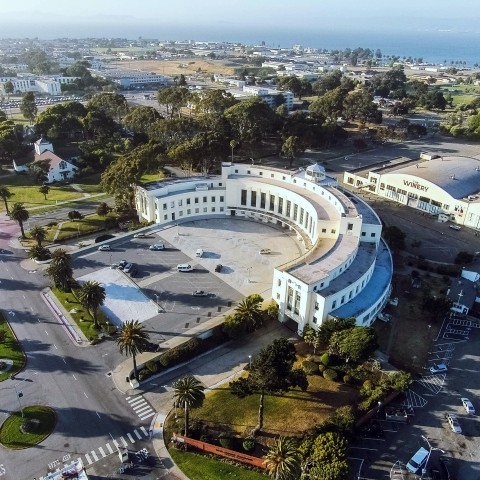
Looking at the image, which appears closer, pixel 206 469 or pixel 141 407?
pixel 206 469

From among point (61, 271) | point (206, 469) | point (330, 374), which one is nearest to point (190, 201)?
point (61, 271)

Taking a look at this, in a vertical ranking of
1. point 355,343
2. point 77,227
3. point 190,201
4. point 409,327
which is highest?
point 190,201

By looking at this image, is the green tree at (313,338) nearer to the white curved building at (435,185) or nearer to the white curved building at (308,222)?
the white curved building at (308,222)

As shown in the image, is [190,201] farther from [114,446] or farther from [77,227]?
[114,446]

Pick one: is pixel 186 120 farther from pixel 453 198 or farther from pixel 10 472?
pixel 10 472

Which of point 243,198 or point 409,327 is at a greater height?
point 243,198

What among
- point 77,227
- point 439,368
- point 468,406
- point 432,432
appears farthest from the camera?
point 77,227
